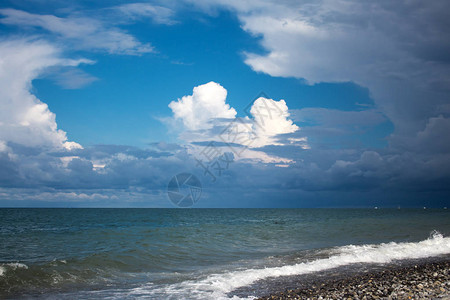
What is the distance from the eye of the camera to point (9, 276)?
14.9m

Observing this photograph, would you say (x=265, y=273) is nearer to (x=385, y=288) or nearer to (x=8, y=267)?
(x=385, y=288)

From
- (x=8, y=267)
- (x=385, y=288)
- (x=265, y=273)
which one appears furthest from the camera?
(x=8, y=267)

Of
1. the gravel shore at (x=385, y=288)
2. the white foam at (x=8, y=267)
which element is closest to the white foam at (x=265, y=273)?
the gravel shore at (x=385, y=288)

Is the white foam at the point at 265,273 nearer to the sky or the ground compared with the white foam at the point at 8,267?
nearer to the ground

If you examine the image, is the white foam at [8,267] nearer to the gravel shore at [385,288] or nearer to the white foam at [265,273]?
the white foam at [265,273]

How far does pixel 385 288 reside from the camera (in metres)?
10.5

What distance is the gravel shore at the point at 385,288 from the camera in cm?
984

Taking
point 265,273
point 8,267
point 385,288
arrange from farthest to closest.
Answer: point 8,267, point 265,273, point 385,288

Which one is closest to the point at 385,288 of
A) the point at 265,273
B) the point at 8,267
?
the point at 265,273

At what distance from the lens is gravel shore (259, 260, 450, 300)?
984 centimetres

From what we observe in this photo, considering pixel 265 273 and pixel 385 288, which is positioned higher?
pixel 385 288

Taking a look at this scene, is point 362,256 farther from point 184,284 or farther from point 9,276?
point 9,276

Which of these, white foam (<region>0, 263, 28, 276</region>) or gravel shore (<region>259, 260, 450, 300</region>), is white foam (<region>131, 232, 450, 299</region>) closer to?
gravel shore (<region>259, 260, 450, 300</region>)

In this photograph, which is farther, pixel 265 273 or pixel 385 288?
pixel 265 273
